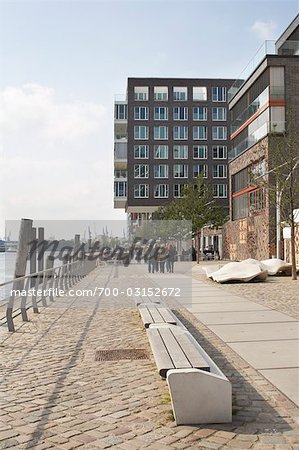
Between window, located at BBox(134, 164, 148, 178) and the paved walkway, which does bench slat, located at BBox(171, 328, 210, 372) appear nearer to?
the paved walkway

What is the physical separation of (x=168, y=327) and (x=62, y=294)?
10.9 m

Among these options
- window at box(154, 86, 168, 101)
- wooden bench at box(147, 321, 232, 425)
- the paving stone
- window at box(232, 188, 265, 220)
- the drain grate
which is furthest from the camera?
window at box(154, 86, 168, 101)

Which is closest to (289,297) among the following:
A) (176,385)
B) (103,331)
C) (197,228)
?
(103,331)

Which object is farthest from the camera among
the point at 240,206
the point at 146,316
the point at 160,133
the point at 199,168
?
the point at 199,168

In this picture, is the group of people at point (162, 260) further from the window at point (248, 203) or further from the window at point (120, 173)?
the window at point (120, 173)

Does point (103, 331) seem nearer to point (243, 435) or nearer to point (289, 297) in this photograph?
point (243, 435)

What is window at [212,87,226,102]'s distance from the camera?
7900 centimetres

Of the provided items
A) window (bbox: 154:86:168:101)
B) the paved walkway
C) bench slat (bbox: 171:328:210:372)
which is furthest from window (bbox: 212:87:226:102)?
bench slat (bbox: 171:328:210:372)

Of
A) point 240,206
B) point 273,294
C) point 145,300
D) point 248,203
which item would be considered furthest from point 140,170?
point 145,300

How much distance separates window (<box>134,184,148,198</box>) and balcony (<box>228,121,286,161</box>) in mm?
28228

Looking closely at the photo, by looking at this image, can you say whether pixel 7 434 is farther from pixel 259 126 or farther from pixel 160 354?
pixel 259 126

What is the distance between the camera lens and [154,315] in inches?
367

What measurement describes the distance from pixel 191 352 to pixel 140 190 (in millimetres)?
70661

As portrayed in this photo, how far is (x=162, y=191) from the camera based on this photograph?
76.5m
